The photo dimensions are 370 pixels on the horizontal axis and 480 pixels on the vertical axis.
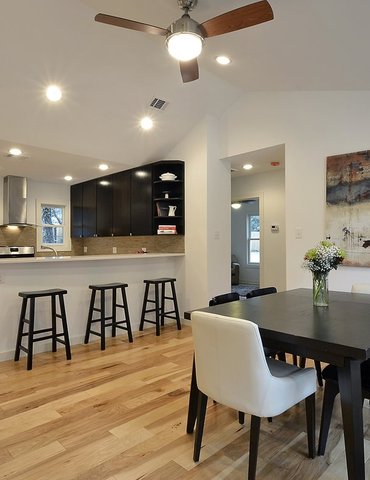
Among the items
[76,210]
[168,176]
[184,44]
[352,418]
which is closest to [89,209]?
[76,210]

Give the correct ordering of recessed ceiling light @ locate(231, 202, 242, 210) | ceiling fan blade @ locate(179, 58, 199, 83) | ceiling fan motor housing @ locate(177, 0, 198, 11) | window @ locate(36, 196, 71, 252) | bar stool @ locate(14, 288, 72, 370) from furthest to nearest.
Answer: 1. recessed ceiling light @ locate(231, 202, 242, 210)
2. window @ locate(36, 196, 71, 252)
3. bar stool @ locate(14, 288, 72, 370)
4. ceiling fan blade @ locate(179, 58, 199, 83)
5. ceiling fan motor housing @ locate(177, 0, 198, 11)

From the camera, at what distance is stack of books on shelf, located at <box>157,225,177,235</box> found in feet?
17.0

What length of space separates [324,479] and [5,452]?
1778mm

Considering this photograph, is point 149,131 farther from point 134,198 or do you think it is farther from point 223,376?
point 223,376

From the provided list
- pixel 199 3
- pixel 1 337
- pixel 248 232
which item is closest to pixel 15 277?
pixel 1 337

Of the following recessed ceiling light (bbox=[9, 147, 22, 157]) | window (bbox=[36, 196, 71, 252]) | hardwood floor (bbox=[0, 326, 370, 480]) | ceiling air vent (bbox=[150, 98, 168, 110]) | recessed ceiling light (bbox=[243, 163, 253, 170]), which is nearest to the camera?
hardwood floor (bbox=[0, 326, 370, 480])

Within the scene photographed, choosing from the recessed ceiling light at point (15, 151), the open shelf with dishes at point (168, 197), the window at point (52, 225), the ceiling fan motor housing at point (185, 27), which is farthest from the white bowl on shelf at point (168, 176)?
the window at point (52, 225)

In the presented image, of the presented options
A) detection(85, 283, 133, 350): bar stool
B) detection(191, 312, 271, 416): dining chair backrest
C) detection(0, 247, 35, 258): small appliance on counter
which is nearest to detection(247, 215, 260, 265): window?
detection(0, 247, 35, 258): small appliance on counter

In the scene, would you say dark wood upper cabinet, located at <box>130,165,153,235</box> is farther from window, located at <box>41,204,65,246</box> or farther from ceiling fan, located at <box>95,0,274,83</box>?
ceiling fan, located at <box>95,0,274,83</box>

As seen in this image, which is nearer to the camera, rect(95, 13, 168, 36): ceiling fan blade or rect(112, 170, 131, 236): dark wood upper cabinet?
rect(95, 13, 168, 36): ceiling fan blade

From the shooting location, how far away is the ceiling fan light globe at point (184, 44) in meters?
2.41

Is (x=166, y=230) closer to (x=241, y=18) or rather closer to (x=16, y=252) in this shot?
(x=241, y=18)

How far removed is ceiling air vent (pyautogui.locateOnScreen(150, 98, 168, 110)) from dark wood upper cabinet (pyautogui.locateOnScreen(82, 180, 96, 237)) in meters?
2.85

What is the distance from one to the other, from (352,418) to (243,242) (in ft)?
26.7
